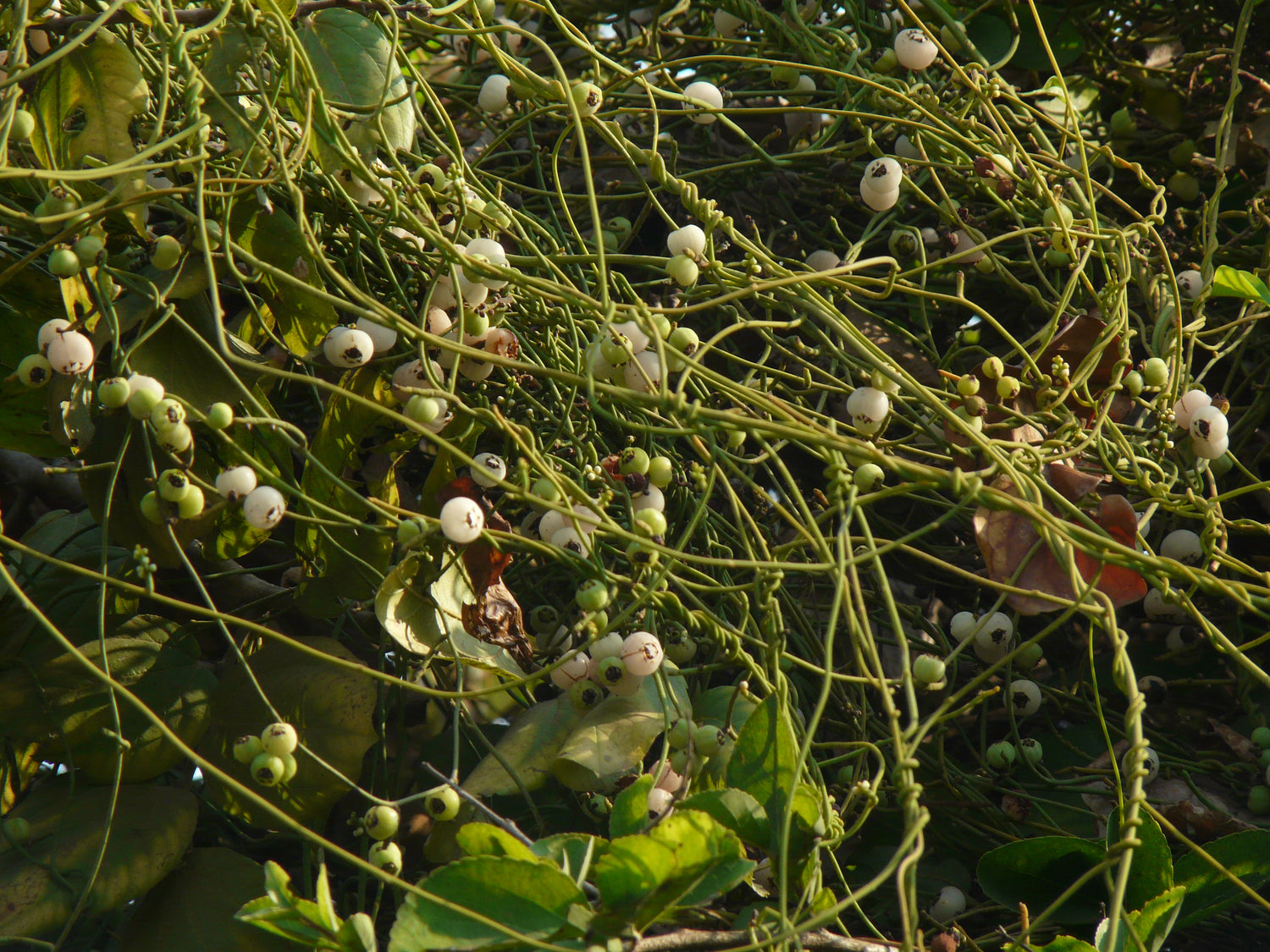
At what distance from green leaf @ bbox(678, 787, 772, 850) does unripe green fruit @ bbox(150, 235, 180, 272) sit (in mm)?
394

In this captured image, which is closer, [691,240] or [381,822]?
[381,822]

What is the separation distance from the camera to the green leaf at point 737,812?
499mm

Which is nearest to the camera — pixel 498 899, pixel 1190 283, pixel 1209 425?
pixel 498 899

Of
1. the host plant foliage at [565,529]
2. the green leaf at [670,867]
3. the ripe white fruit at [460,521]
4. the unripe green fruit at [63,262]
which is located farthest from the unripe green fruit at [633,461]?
the unripe green fruit at [63,262]

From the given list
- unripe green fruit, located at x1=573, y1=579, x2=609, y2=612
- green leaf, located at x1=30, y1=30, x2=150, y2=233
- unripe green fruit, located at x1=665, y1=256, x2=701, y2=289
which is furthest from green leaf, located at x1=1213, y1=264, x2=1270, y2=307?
green leaf, located at x1=30, y1=30, x2=150, y2=233

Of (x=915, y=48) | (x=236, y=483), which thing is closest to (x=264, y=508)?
(x=236, y=483)

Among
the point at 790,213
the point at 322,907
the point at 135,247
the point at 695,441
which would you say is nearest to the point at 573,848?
the point at 322,907

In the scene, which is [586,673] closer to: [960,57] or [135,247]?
[135,247]

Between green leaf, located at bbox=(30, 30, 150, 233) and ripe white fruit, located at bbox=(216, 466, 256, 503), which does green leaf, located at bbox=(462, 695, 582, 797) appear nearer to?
ripe white fruit, located at bbox=(216, 466, 256, 503)

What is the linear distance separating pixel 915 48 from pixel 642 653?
19.3 inches

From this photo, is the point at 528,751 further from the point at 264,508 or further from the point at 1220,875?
the point at 1220,875

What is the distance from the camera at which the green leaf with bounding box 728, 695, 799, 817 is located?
1.66 feet

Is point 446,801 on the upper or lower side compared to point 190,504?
lower

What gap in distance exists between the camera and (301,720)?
58 centimetres
